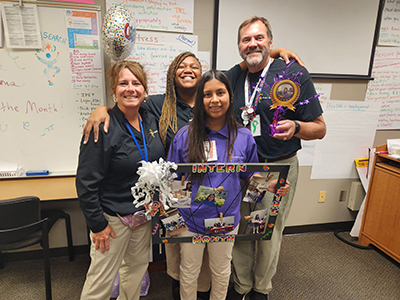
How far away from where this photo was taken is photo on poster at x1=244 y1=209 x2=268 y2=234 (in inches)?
56.1

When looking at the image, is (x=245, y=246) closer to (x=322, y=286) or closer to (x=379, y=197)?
(x=322, y=286)

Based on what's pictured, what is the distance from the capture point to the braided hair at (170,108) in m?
1.57

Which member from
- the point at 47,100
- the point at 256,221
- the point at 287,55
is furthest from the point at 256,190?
the point at 47,100

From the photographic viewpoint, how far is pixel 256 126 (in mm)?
1610

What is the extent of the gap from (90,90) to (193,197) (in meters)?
1.42

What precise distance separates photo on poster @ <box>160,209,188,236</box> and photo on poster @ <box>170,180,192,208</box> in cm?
5

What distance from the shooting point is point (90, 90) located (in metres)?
2.12

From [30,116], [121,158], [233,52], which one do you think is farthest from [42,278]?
[233,52]

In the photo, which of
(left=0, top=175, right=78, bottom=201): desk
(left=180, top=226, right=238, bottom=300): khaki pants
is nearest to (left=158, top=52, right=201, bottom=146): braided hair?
(left=180, top=226, right=238, bottom=300): khaki pants

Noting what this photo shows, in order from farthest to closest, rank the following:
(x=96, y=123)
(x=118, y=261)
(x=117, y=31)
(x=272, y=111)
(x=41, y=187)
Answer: (x=41, y=187)
(x=117, y=31)
(x=272, y=111)
(x=118, y=261)
(x=96, y=123)

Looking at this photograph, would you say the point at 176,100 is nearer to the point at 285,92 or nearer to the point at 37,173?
the point at 285,92

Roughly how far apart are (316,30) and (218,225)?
6.80ft

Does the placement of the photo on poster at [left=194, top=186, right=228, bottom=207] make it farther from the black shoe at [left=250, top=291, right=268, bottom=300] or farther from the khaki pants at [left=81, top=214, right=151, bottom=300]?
the black shoe at [left=250, top=291, right=268, bottom=300]

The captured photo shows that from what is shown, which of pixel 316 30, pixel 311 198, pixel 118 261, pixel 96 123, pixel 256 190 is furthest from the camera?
pixel 311 198
